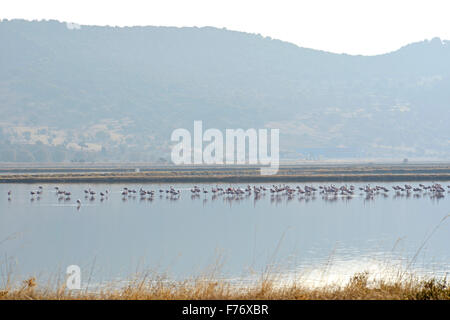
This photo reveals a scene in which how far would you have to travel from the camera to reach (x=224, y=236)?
83.4ft

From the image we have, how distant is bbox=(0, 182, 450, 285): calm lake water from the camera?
17875 millimetres

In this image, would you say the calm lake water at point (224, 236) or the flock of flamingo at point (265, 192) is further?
the flock of flamingo at point (265, 192)

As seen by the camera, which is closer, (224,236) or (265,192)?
(224,236)

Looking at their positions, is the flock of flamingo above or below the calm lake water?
below

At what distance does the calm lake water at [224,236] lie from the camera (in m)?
17.9

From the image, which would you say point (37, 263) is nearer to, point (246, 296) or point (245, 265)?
point (245, 265)

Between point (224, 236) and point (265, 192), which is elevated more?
point (224, 236)

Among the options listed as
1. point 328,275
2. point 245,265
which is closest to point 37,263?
point 245,265

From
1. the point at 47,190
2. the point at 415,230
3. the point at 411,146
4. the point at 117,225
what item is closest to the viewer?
the point at 415,230
